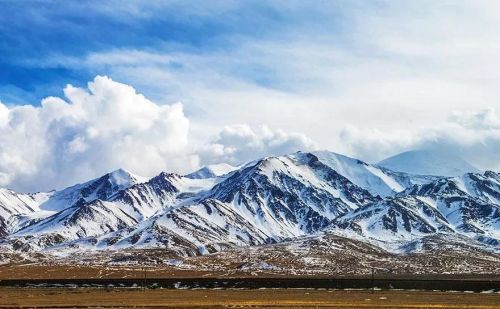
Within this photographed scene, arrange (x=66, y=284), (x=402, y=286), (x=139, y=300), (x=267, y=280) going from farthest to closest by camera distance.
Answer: (x=66, y=284) < (x=267, y=280) < (x=402, y=286) < (x=139, y=300)

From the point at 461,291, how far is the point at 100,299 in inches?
3330

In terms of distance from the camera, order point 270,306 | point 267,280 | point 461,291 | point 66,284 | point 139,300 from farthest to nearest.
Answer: point 66,284 < point 267,280 < point 461,291 < point 139,300 < point 270,306

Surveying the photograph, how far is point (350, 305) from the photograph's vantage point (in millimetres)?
111312

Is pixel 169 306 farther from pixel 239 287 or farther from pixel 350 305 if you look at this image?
pixel 239 287

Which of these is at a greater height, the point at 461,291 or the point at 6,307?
the point at 6,307

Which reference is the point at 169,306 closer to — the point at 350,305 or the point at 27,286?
the point at 350,305

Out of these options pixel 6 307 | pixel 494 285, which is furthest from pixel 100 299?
pixel 494 285

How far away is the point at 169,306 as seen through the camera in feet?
366

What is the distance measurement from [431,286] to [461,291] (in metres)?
8.75

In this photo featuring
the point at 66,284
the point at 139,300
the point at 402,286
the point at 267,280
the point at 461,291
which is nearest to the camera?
the point at 139,300

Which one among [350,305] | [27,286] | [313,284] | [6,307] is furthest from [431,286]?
[27,286]

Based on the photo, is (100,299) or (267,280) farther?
(267,280)

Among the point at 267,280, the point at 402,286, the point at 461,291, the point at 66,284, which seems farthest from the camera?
the point at 66,284

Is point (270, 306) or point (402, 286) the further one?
point (402, 286)
